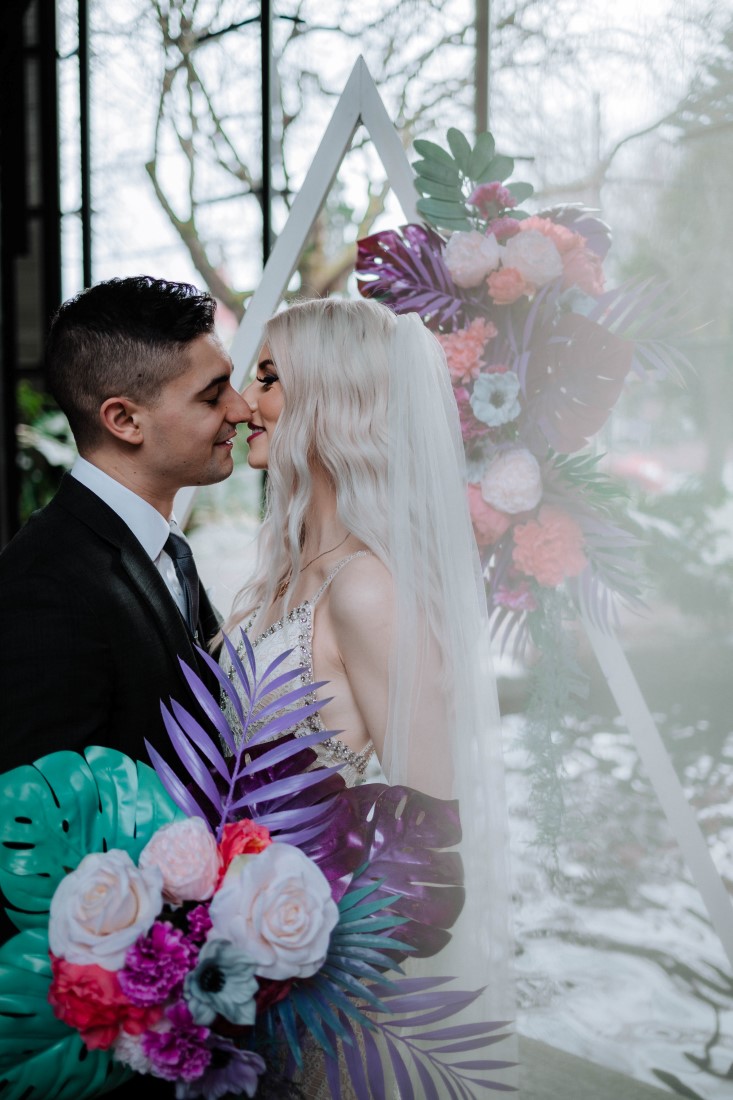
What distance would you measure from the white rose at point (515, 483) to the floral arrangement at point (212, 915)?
759 millimetres

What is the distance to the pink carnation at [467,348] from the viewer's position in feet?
6.02

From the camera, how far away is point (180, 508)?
2348mm

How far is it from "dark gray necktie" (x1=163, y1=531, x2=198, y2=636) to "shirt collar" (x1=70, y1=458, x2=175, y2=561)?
12 cm

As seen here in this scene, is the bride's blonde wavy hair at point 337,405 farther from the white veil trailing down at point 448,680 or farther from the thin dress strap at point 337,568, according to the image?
the white veil trailing down at point 448,680

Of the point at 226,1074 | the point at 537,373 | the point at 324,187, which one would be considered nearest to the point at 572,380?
the point at 537,373

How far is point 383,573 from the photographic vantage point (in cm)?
→ 154

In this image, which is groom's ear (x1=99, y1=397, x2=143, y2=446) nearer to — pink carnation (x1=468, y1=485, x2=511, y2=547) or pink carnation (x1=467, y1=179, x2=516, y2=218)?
pink carnation (x1=468, y1=485, x2=511, y2=547)

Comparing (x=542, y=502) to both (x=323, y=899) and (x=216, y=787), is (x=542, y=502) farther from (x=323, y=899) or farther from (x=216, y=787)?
(x=323, y=899)

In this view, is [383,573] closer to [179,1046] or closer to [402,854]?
[402,854]

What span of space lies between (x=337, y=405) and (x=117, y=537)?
1.45 ft

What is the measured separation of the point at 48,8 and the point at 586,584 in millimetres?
4267

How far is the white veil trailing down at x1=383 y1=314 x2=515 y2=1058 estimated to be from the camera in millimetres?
1356

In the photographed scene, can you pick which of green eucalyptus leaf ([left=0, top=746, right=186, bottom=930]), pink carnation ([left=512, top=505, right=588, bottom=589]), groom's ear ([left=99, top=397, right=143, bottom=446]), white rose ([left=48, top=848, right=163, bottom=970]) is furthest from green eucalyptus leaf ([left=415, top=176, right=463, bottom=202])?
white rose ([left=48, top=848, right=163, bottom=970])

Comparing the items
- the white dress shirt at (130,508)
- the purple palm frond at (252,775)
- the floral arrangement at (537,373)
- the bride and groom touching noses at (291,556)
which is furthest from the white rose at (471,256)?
the purple palm frond at (252,775)
